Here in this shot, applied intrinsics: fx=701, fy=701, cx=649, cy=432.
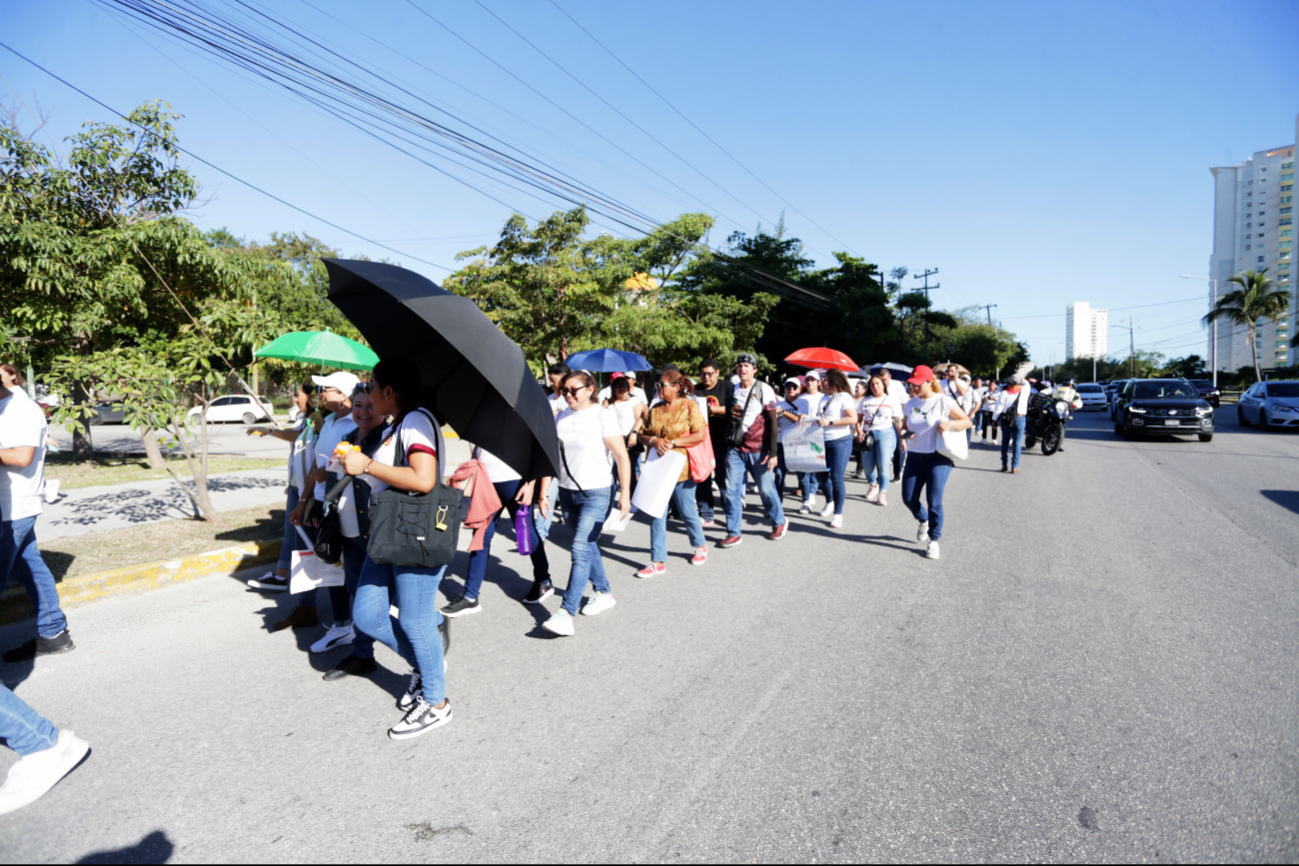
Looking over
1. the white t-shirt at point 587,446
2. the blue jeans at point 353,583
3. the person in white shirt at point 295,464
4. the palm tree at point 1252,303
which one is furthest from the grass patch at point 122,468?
the palm tree at point 1252,303

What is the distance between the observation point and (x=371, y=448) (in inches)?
132

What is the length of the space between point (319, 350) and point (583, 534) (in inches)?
110

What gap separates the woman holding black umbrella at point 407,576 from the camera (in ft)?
9.74

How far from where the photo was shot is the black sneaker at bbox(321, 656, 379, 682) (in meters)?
3.85

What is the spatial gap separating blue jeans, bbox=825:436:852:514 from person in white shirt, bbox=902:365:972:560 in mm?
1209

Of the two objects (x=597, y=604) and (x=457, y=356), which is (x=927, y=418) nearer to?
(x=597, y=604)

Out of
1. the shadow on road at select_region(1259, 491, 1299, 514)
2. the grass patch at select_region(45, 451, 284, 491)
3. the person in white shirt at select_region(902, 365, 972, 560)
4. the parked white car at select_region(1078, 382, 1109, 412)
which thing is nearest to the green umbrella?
the person in white shirt at select_region(902, 365, 972, 560)

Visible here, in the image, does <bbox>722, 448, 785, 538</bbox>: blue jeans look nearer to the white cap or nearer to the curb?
the white cap

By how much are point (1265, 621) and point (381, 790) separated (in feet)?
17.7

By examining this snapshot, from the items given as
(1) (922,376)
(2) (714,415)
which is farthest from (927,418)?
(2) (714,415)

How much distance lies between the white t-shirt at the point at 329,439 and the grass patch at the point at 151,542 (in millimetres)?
2618

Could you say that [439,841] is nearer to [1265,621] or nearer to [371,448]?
[371,448]

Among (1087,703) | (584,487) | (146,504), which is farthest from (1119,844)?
(146,504)

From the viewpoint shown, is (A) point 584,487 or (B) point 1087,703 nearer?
(B) point 1087,703
